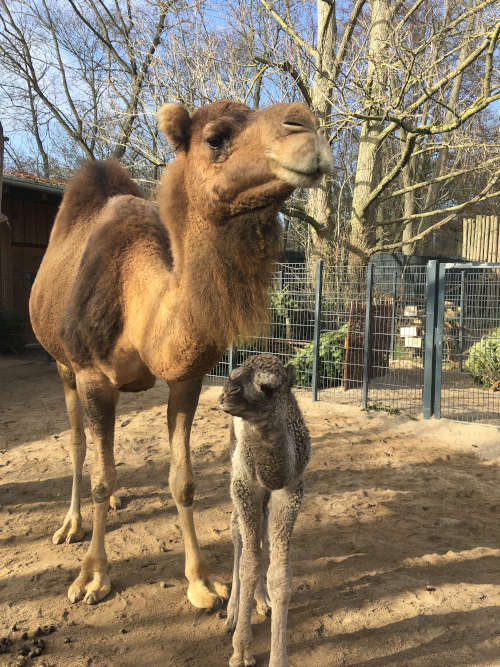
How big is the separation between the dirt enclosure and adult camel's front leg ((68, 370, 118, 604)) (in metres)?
0.09

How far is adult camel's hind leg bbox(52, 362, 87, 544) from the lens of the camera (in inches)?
155

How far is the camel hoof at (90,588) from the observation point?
3105 millimetres

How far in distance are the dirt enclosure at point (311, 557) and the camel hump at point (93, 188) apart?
250 cm

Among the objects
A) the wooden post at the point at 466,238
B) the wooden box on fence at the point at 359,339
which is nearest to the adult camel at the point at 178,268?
the wooden box on fence at the point at 359,339

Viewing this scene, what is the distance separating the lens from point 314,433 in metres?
7.03

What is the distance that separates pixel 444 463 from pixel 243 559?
13.8 feet

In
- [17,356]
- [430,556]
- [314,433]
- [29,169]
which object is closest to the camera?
[430,556]

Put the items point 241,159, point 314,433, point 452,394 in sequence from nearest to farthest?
point 241,159 → point 314,433 → point 452,394

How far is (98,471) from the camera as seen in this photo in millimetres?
3305

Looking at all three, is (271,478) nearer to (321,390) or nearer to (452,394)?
(321,390)

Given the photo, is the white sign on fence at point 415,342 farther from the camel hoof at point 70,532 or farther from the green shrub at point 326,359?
the camel hoof at point 70,532

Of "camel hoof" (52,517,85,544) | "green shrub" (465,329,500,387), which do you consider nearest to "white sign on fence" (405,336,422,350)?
"green shrub" (465,329,500,387)

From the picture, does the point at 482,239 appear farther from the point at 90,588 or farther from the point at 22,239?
the point at 90,588

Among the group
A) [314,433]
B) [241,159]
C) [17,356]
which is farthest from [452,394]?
[17,356]
